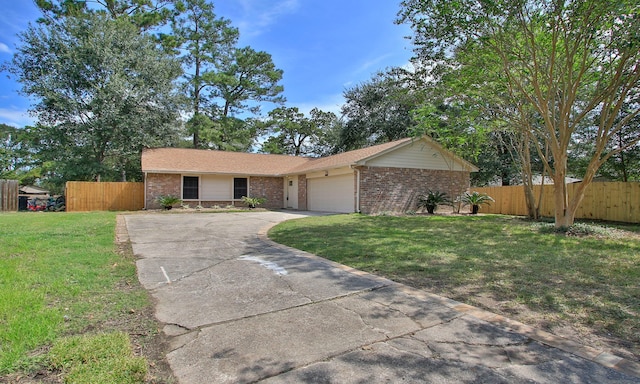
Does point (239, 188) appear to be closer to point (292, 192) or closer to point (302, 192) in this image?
point (292, 192)

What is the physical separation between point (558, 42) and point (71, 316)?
39.6 ft

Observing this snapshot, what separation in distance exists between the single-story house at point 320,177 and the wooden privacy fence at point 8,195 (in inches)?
265

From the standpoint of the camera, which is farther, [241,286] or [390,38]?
[390,38]

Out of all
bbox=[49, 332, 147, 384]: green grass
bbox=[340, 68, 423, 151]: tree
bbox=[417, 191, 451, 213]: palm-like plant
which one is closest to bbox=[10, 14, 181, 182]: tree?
bbox=[340, 68, 423, 151]: tree

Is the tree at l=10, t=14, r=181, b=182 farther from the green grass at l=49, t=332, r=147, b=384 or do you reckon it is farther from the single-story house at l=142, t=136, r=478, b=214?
the green grass at l=49, t=332, r=147, b=384

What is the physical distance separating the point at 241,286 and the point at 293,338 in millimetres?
1734

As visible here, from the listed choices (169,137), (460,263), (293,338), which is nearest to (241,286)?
(293,338)

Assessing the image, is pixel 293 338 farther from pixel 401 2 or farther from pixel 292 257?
pixel 401 2

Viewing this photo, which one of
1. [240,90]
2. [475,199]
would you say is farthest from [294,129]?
[475,199]

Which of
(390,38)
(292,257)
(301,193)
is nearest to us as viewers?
(292,257)

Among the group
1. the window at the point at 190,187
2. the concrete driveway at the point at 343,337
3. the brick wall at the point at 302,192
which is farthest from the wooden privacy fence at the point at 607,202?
the window at the point at 190,187

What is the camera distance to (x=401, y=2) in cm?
983

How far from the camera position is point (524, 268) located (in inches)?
207

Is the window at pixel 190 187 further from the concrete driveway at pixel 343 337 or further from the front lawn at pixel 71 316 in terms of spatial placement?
the concrete driveway at pixel 343 337
